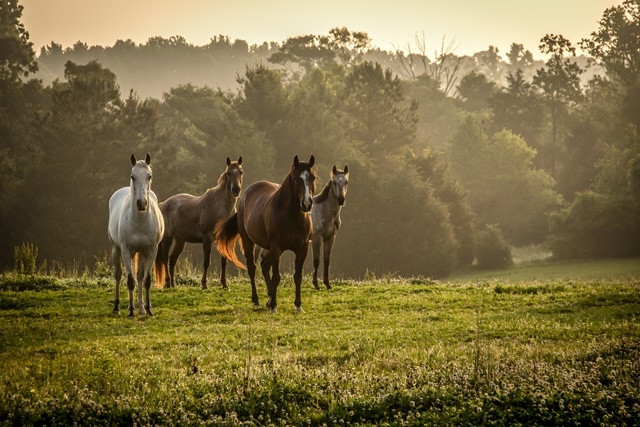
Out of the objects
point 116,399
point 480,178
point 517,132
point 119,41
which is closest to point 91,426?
point 116,399

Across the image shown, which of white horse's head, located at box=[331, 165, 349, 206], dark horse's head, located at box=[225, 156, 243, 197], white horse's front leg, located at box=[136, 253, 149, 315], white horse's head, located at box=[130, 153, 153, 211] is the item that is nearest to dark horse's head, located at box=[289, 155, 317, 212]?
white horse's head, located at box=[130, 153, 153, 211]

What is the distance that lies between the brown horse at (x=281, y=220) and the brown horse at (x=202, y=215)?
Answer: 11.5 feet

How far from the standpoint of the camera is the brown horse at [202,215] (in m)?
20.7

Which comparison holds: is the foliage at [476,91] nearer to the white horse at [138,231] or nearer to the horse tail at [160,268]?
the horse tail at [160,268]

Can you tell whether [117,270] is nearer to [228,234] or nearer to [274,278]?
[228,234]

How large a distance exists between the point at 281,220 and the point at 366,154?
53066 mm

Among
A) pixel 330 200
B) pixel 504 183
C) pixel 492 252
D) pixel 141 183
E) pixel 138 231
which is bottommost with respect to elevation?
A: pixel 492 252

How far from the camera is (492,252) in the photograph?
194 feet

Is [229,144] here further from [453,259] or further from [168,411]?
[168,411]

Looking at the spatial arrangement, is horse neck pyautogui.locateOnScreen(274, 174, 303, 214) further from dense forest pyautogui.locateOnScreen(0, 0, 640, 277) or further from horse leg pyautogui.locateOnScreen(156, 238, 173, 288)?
dense forest pyautogui.locateOnScreen(0, 0, 640, 277)

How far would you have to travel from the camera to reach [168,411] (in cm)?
813

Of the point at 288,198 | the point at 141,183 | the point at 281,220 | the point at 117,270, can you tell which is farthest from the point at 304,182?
the point at 117,270

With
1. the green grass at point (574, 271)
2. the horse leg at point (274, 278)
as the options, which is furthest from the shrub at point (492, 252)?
the horse leg at point (274, 278)

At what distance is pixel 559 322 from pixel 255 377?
7.52 metres
